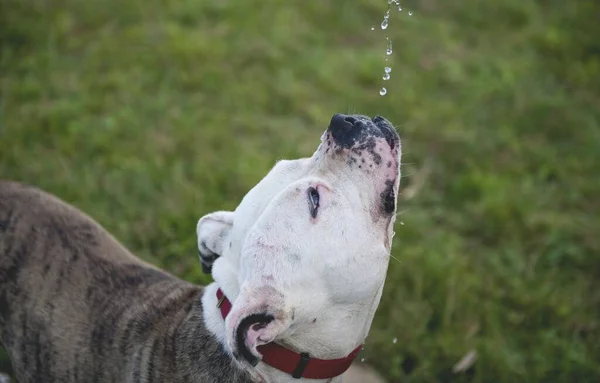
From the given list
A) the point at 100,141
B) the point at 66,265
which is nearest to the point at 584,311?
the point at 66,265

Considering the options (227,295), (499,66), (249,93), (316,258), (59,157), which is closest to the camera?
(316,258)

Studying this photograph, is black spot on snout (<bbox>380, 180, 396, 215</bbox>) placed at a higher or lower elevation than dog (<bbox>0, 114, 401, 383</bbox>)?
higher

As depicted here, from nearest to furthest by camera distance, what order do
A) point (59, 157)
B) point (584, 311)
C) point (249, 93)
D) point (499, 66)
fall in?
point (584, 311) → point (59, 157) → point (249, 93) → point (499, 66)

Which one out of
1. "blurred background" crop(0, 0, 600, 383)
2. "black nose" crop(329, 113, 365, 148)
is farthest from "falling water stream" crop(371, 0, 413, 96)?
"black nose" crop(329, 113, 365, 148)

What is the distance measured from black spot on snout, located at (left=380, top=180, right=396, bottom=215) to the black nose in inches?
8.6

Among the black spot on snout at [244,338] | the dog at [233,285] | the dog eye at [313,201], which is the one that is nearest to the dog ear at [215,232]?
the dog at [233,285]

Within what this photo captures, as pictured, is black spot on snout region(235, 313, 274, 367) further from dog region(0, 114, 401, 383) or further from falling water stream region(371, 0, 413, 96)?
falling water stream region(371, 0, 413, 96)

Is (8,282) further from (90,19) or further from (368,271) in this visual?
(90,19)

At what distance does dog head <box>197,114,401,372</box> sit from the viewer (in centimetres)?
262

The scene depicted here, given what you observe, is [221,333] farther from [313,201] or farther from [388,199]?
[388,199]

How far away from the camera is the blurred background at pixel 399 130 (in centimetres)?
433

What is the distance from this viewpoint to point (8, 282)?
3213 millimetres

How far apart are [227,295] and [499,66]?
433cm

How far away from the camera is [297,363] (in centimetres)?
281
